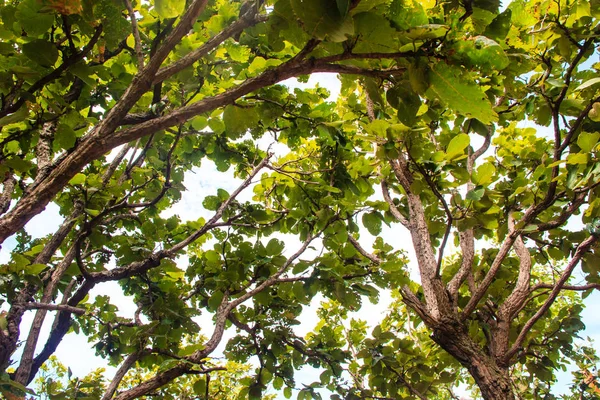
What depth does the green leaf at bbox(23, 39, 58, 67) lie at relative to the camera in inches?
57.1

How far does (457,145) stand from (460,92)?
122 centimetres

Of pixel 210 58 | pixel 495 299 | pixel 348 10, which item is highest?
pixel 495 299

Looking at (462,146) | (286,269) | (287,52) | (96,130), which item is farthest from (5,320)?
(462,146)

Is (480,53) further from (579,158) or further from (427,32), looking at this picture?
(579,158)

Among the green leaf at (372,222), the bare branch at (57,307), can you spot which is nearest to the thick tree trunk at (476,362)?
the green leaf at (372,222)

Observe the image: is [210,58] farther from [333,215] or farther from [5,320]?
[5,320]

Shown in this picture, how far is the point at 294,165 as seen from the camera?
4438 mm

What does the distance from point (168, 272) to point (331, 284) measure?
163cm

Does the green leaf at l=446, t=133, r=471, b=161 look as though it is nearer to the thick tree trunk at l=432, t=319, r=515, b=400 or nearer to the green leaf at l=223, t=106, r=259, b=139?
the green leaf at l=223, t=106, r=259, b=139

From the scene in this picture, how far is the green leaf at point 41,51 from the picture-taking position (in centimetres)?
145

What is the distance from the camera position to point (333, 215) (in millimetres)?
3502

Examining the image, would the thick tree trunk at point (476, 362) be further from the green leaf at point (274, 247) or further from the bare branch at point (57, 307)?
the bare branch at point (57, 307)

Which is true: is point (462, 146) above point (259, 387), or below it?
above

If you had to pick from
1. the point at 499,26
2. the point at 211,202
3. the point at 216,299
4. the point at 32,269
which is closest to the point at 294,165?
the point at 211,202
